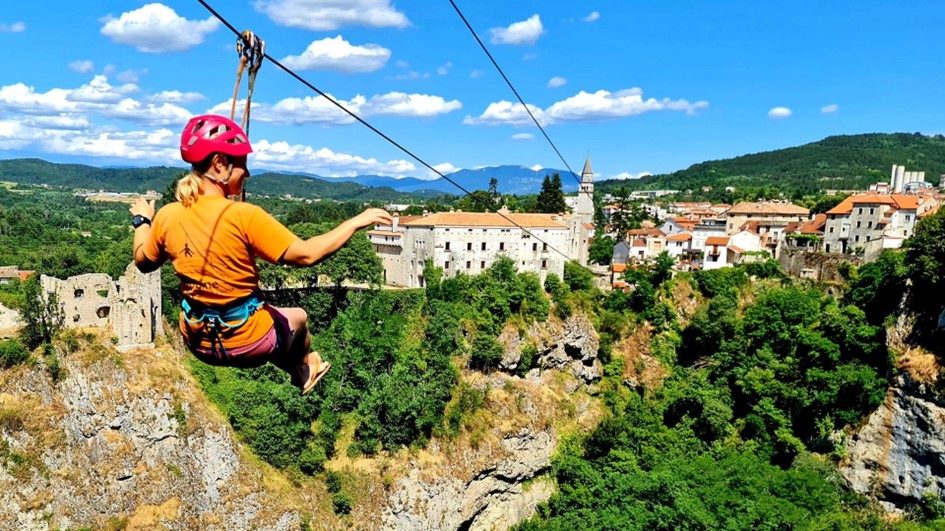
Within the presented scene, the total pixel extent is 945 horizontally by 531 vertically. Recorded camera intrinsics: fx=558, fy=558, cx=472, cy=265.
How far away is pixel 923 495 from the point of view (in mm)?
26281

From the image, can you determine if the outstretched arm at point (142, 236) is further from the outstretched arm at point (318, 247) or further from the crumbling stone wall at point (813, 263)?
the crumbling stone wall at point (813, 263)

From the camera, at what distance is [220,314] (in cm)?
346

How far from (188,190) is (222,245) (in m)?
0.45

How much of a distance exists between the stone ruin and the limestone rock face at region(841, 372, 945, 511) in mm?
36203

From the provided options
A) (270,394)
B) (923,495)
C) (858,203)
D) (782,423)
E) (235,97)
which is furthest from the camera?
(858,203)

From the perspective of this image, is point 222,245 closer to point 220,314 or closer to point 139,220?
point 220,314

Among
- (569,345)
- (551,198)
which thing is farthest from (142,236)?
(551,198)

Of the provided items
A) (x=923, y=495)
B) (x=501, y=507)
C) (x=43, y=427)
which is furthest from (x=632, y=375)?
(x=43, y=427)

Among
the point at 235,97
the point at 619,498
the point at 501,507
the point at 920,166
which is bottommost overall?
the point at 501,507

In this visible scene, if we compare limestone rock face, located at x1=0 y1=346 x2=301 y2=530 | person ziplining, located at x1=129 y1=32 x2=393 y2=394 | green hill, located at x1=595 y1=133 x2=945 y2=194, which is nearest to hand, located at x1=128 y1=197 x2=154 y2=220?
person ziplining, located at x1=129 y1=32 x2=393 y2=394

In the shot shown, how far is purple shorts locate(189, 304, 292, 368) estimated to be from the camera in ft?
11.8

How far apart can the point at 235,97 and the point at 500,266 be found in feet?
108

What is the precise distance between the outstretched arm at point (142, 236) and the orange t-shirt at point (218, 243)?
21 cm

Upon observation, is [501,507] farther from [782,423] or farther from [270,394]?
[782,423]
